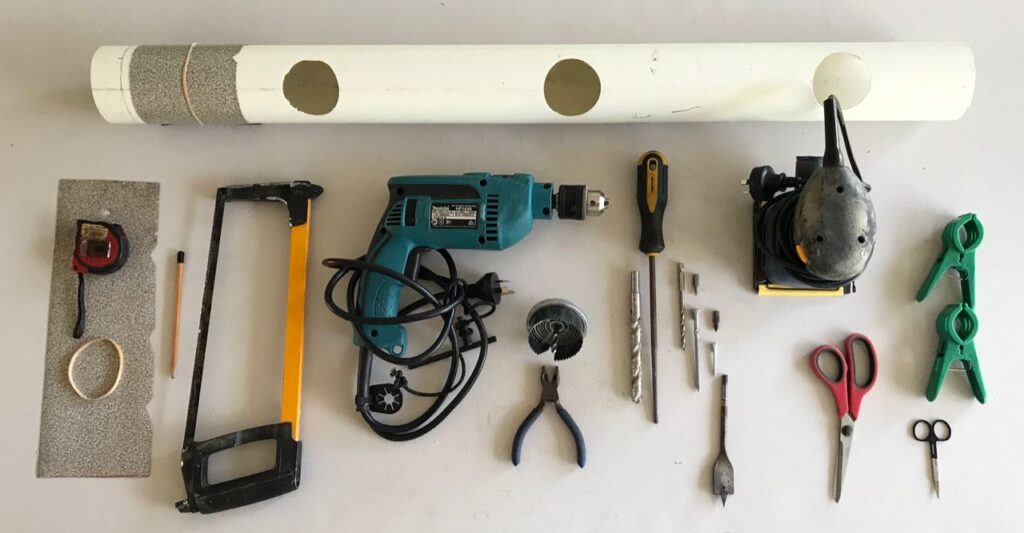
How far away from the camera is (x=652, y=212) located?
112cm

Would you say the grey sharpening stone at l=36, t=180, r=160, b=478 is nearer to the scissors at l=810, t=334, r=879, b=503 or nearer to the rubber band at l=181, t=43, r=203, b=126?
the rubber band at l=181, t=43, r=203, b=126

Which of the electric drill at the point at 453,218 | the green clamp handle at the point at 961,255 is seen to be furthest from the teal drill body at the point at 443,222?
the green clamp handle at the point at 961,255

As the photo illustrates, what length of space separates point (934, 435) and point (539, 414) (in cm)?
72

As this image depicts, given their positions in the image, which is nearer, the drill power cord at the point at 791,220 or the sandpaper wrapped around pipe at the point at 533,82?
the drill power cord at the point at 791,220

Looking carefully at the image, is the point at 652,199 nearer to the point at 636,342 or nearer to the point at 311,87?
the point at 636,342

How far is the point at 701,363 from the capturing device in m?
1.14

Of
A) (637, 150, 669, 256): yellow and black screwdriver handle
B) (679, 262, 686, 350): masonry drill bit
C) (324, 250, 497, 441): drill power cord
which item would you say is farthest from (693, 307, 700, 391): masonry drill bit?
(324, 250, 497, 441): drill power cord

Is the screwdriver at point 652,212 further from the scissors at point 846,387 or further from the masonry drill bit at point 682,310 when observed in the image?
the scissors at point 846,387

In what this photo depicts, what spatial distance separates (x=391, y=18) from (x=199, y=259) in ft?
2.03

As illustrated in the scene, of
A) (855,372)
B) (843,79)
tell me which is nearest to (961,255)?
(855,372)

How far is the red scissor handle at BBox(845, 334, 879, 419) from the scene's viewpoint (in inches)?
43.5

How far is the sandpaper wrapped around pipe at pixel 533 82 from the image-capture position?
1085 mm

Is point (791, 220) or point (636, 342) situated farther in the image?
point (636, 342)

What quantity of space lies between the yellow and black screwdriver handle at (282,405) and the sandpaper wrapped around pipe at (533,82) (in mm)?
151
